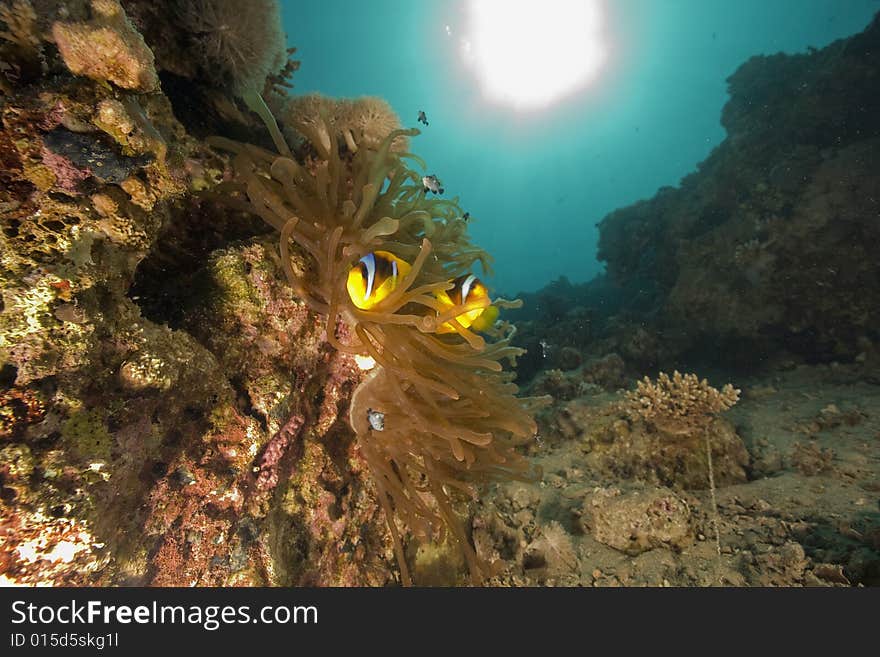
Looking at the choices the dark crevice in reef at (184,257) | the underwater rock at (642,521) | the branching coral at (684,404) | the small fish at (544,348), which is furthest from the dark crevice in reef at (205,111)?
the small fish at (544,348)

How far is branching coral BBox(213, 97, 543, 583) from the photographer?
2.12 m

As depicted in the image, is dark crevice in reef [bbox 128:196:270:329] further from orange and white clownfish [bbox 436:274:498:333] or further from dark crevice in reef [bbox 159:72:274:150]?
orange and white clownfish [bbox 436:274:498:333]

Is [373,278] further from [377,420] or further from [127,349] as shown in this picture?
[127,349]

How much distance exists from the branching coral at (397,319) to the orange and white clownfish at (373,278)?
Result: 0.04 meters

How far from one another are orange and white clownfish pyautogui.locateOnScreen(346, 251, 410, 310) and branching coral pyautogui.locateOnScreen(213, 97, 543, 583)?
4 cm

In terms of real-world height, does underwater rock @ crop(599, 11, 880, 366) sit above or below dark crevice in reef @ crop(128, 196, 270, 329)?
above

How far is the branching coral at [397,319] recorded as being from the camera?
6.97 feet

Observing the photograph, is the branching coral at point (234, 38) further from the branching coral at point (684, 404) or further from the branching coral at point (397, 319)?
the branching coral at point (684, 404)

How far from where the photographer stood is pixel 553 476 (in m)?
4.15

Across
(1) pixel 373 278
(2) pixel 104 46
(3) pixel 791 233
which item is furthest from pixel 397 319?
(3) pixel 791 233

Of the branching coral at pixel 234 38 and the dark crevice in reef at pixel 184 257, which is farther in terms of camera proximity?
the branching coral at pixel 234 38

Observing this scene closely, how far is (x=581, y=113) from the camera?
78.2 meters

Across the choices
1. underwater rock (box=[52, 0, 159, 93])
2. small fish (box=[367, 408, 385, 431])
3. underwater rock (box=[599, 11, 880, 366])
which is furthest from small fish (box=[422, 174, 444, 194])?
underwater rock (box=[599, 11, 880, 366])
